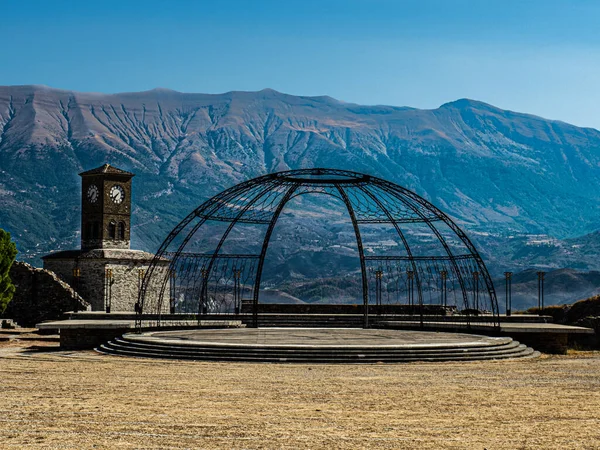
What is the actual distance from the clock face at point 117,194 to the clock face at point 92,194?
959 millimetres

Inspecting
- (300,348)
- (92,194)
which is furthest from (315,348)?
(92,194)

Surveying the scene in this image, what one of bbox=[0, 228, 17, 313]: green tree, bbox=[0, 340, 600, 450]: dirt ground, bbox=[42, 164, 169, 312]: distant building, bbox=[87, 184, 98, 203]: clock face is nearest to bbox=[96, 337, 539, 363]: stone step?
bbox=[0, 340, 600, 450]: dirt ground

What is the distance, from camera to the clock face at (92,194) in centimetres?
5869

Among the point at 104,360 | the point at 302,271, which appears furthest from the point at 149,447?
the point at 302,271

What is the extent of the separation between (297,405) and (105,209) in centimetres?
4493

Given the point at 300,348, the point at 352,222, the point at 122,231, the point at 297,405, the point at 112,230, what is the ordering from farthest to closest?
1. the point at 122,231
2. the point at 112,230
3. the point at 352,222
4. the point at 300,348
5. the point at 297,405

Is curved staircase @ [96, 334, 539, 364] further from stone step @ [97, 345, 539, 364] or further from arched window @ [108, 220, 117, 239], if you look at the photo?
arched window @ [108, 220, 117, 239]

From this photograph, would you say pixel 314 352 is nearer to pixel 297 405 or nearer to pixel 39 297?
pixel 297 405

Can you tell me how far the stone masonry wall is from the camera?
4628 cm

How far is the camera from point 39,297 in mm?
46406

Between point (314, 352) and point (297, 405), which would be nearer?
point (297, 405)

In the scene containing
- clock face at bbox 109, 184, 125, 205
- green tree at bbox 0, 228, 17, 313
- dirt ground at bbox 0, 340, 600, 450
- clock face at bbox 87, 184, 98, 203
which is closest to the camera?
dirt ground at bbox 0, 340, 600, 450

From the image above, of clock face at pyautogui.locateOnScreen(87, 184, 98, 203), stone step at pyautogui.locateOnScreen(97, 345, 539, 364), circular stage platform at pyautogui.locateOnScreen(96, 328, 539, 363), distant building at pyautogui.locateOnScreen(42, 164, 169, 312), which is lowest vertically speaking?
stone step at pyautogui.locateOnScreen(97, 345, 539, 364)

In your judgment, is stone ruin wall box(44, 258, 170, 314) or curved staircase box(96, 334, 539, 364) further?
stone ruin wall box(44, 258, 170, 314)
